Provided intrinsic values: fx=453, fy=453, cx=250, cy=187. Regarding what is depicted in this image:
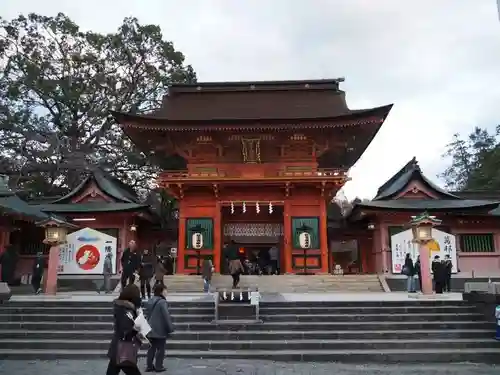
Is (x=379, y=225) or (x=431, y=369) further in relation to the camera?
(x=379, y=225)

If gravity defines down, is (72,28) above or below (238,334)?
above

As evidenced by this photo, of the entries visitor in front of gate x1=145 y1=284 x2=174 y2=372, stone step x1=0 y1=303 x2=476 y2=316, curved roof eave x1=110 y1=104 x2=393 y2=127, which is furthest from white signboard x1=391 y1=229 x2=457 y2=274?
visitor in front of gate x1=145 y1=284 x2=174 y2=372

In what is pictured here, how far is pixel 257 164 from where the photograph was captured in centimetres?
2391

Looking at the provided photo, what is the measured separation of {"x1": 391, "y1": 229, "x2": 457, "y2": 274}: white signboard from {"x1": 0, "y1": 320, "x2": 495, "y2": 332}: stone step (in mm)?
10249

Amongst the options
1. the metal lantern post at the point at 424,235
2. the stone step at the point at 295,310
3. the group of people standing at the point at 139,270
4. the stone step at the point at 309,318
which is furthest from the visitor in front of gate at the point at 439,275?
the group of people standing at the point at 139,270

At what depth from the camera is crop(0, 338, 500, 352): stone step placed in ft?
33.3

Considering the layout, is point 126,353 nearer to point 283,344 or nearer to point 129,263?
point 283,344

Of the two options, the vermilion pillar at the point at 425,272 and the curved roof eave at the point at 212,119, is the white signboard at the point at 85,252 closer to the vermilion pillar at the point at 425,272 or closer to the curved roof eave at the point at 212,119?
the curved roof eave at the point at 212,119

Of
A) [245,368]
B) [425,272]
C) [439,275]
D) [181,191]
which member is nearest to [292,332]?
[245,368]

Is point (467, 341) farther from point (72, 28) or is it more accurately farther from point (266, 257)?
point (72, 28)

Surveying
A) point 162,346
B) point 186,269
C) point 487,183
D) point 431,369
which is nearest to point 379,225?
point 186,269

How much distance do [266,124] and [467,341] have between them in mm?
14828

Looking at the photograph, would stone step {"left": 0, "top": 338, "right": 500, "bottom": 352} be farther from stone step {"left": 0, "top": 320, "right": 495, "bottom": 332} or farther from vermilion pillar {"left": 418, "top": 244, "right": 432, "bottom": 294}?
vermilion pillar {"left": 418, "top": 244, "right": 432, "bottom": 294}

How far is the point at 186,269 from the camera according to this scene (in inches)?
884
